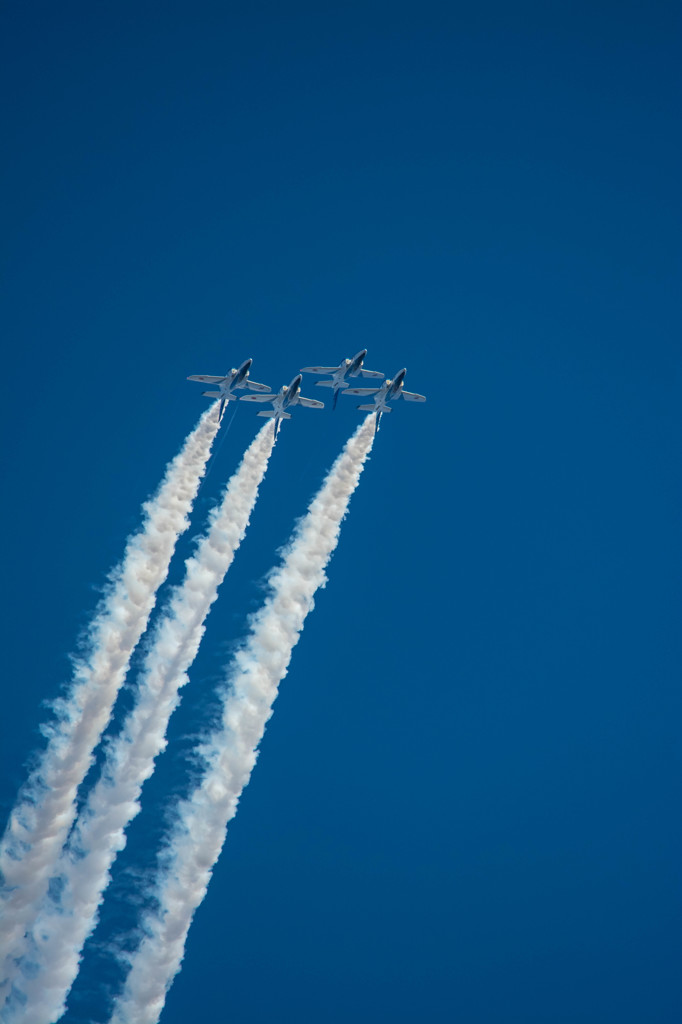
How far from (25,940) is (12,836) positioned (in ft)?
14.5

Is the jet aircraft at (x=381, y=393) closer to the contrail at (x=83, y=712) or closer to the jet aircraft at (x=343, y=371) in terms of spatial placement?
the jet aircraft at (x=343, y=371)

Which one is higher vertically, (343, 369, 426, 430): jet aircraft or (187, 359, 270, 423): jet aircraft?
(343, 369, 426, 430): jet aircraft

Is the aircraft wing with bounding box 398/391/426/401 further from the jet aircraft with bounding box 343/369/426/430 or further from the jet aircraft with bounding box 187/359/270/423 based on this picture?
the jet aircraft with bounding box 187/359/270/423

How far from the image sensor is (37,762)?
45656 millimetres

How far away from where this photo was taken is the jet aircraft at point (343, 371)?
54719mm

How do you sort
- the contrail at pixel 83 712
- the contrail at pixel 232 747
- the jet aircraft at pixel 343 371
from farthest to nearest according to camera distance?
the jet aircraft at pixel 343 371
the contrail at pixel 232 747
the contrail at pixel 83 712

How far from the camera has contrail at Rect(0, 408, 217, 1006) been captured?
43.7m

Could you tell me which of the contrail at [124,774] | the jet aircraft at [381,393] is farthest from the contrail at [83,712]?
the jet aircraft at [381,393]

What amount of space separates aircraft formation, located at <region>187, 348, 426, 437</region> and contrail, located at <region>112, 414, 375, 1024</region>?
3.79 meters

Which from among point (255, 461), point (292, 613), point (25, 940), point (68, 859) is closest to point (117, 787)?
point (68, 859)

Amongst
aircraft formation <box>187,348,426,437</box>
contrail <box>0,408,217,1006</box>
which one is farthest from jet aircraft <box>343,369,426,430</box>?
contrail <box>0,408,217,1006</box>

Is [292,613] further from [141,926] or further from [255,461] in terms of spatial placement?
[141,926]

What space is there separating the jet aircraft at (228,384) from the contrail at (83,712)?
11.6 feet

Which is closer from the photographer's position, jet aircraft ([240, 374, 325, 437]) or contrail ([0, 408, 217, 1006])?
contrail ([0, 408, 217, 1006])
